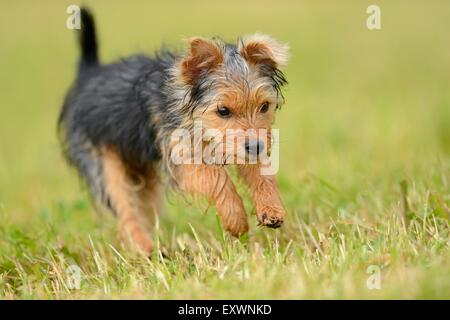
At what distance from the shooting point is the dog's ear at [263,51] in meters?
5.68

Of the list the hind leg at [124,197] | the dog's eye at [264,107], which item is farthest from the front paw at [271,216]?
the hind leg at [124,197]

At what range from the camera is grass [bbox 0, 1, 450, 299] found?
5.04 meters

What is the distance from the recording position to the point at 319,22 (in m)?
19.1

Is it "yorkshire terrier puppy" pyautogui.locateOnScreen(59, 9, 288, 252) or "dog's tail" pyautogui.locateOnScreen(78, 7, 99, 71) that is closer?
"yorkshire terrier puppy" pyautogui.locateOnScreen(59, 9, 288, 252)

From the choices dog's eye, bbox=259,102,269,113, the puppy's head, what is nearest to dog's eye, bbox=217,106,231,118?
the puppy's head

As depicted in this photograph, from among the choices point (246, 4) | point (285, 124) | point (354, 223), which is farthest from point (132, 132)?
point (246, 4)

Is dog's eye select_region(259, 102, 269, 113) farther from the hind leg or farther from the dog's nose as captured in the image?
the hind leg

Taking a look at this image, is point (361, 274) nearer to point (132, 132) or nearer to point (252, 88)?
point (252, 88)

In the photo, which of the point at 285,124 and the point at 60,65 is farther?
the point at 60,65

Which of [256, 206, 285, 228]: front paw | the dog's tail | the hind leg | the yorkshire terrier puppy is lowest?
the hind leg

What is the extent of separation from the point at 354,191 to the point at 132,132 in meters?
2.03

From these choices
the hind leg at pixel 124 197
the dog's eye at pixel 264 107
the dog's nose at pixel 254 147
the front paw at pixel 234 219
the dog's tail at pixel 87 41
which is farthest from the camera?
the dog's tail at pixel 87 41

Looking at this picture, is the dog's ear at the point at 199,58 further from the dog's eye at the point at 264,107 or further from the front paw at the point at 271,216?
the front paw at the point at 271,216

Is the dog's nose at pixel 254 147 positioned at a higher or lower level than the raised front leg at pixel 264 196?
higher
